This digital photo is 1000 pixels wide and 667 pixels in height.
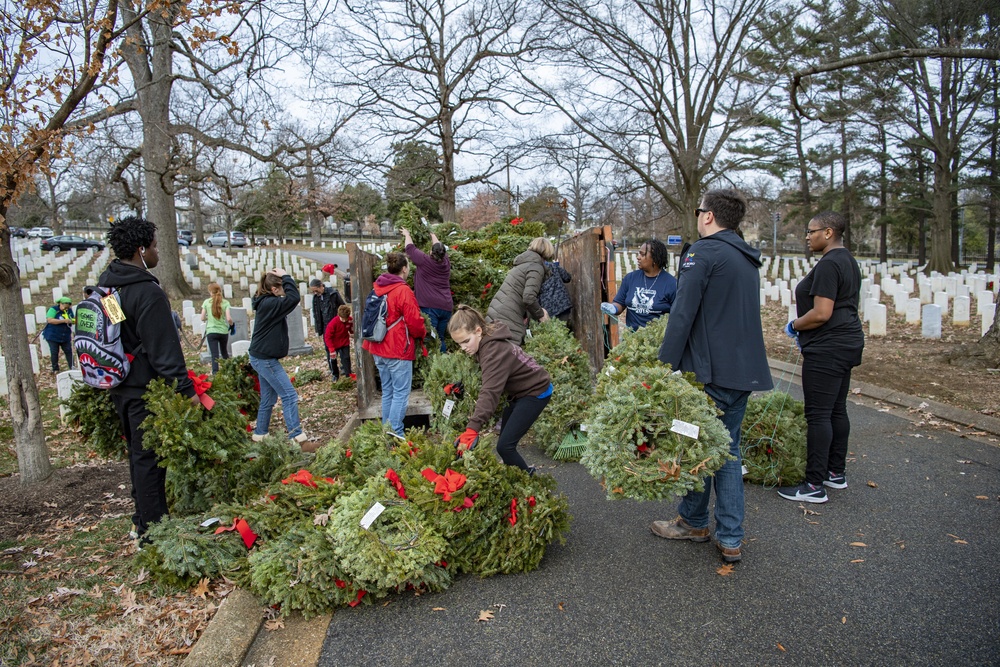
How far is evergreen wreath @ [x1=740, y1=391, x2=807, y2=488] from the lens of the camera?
14.5ft

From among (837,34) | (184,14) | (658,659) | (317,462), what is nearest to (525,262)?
(317,462)

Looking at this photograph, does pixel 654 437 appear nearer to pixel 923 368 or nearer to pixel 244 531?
pixel 244 531

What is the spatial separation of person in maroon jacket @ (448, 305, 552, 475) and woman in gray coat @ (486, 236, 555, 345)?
2416 millimetres

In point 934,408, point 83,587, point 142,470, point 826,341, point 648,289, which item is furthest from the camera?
point 934,408

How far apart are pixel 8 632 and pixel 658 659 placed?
3.02 meters

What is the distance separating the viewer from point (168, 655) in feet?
8.95

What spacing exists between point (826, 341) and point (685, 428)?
1.76m

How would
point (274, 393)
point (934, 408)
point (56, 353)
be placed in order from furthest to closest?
1. point (56, 353)
2. point (934, 408)
3. point (274, 393)

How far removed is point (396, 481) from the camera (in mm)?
3400

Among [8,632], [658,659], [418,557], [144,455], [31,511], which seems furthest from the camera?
[31,511]

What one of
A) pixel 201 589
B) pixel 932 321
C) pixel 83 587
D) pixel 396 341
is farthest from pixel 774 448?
pixel 932 321

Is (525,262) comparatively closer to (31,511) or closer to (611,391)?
(611,391)

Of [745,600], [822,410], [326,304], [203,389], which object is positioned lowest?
[745,600]

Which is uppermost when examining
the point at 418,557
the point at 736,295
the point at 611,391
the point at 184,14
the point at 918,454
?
the point at 184,14
